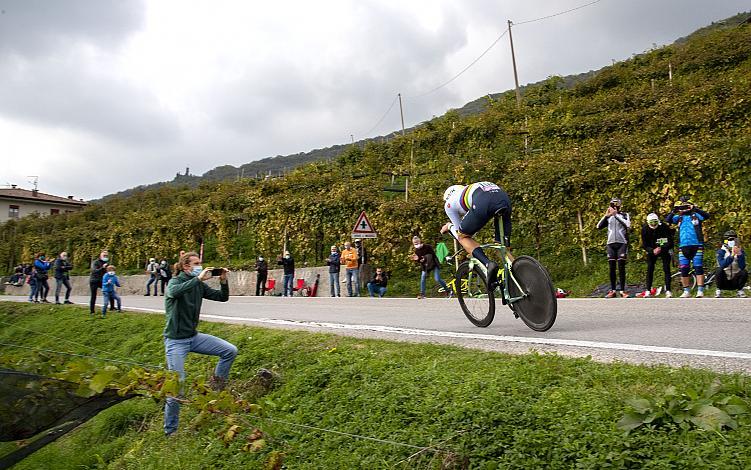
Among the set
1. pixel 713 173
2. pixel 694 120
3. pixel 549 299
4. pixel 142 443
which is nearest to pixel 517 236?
pixel 713 173

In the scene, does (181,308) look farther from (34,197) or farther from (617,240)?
(34,197)

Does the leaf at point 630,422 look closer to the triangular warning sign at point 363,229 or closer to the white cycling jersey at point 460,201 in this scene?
the white cycling jersey at point 460,201

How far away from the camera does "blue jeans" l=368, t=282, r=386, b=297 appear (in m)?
18.7

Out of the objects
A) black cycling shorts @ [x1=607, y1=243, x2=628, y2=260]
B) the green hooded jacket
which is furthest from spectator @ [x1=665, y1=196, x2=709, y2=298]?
the green hooded jacket

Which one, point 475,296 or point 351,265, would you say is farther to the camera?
point 351,265

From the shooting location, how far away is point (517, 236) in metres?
18.0

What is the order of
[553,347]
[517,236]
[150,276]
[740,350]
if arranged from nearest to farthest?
[740,350] < [553,347] < [517,236] < [150,276]

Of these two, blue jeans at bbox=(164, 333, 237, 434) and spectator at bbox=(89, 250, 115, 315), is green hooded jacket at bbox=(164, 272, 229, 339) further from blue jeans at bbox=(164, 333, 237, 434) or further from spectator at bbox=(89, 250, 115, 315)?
spectator at bbox=(89, 250, 115, 315)

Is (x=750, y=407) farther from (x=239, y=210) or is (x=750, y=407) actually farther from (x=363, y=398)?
(x=239, y=210)

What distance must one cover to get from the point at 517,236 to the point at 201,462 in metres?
13.9

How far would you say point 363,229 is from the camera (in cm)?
2055

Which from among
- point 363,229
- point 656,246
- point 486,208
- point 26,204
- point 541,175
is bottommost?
point 656,246

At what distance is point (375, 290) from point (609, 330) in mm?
13263

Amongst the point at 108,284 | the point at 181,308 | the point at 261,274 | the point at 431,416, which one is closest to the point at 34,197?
the point at 261,274
